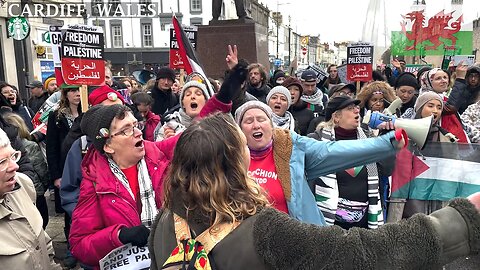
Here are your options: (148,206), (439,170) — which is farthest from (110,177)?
(439,170)

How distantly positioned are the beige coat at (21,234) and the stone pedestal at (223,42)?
23.1 feet

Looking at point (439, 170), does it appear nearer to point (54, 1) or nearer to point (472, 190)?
point (472, 190)

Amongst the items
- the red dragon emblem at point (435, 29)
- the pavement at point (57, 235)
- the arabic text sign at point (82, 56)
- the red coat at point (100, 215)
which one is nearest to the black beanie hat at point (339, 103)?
the red coat at point (100, 215)

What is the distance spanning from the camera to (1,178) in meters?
2.23

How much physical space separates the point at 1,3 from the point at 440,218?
20.9m

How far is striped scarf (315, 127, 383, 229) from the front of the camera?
338 cm

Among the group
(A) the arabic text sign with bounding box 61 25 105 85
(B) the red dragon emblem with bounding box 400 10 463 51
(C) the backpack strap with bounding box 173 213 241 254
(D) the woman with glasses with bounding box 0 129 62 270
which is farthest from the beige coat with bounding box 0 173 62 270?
(B) the red dragon emblem with bounding box 400 10 463 51

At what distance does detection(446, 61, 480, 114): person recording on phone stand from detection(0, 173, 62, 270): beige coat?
561cm

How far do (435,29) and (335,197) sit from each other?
1569cm

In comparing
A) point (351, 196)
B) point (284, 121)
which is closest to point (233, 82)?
point (351, 196)

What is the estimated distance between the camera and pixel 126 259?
2.47 meters

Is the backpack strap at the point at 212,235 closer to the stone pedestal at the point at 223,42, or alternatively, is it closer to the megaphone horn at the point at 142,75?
the stone pedestal at the point at 223,42

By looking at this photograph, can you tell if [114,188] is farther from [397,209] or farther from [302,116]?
[302,116]

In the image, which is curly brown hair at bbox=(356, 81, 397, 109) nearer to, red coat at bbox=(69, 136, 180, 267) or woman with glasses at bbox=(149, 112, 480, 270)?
red coat at bbox=(69, 136, 180, 267)
